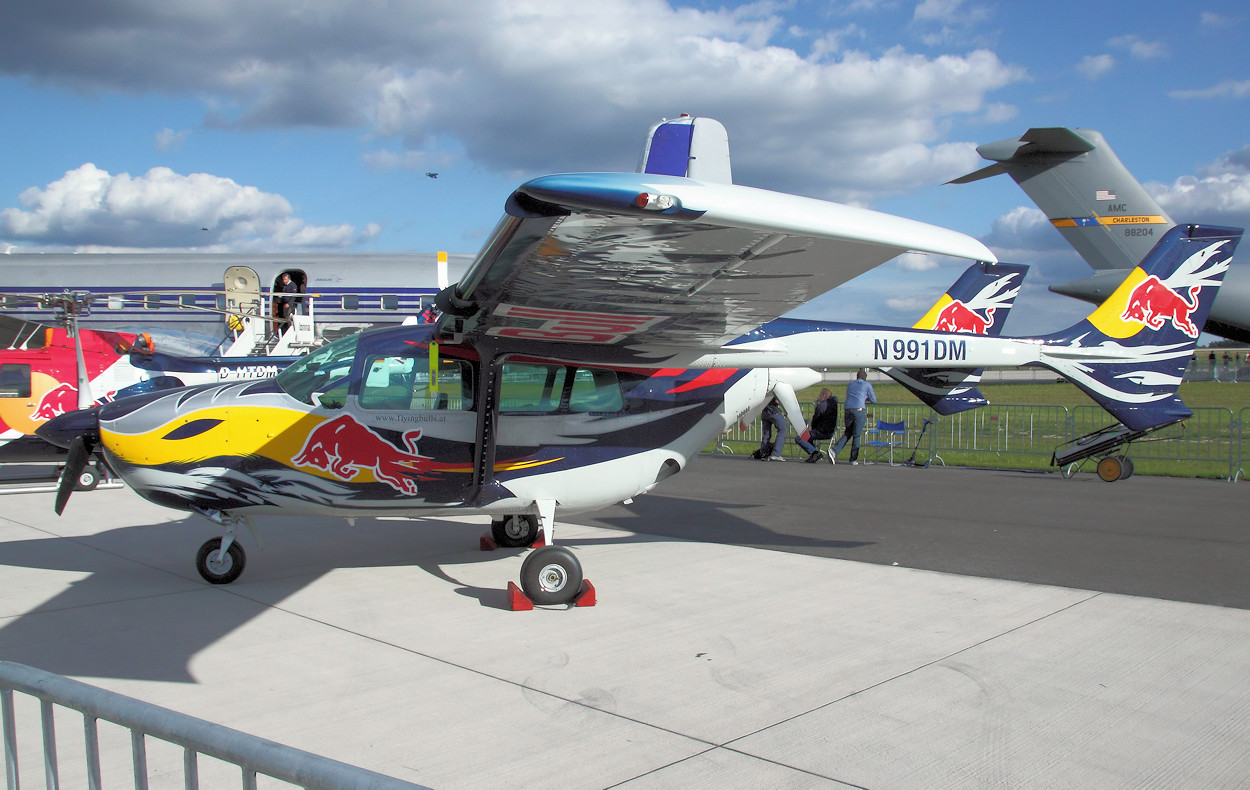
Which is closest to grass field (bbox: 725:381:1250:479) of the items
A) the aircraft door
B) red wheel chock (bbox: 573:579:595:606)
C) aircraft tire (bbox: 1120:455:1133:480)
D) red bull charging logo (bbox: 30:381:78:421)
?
aircraft tire (bbox: 1120:455:1133:480)

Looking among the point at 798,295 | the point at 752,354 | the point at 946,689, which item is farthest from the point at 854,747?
the point at 752,354

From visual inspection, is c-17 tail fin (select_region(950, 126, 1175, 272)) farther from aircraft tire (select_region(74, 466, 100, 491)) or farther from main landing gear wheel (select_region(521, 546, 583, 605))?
aircraft tire (select_region(74, 466, 100, 491))

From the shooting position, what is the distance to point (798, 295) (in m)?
4.97

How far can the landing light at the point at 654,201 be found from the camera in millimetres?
3035

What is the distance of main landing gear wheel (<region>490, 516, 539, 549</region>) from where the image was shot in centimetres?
799

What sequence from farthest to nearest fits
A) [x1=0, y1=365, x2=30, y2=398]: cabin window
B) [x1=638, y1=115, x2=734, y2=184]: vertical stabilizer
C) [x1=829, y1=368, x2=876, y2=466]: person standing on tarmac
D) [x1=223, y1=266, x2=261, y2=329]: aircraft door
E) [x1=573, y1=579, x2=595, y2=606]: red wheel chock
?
[x1=223, y1=266, x2=261, y2=329]: aircraft door
[x1=829, y1=368, x2=876, y2=466]: person standing on tarmac
[x1=0, y1=365, x2=30, y2=398]: cabin window
[x1=638, y1=115, x2=734, y2=184]: vertical stabilizer
[x1=573, y1=579, x2=595, y2=606]: red wheel chock

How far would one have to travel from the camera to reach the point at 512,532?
8031 mm

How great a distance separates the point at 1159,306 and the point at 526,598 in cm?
728

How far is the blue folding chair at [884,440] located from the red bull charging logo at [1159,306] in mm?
6974

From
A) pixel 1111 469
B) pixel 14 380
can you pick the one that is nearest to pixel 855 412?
pixel 1111 469

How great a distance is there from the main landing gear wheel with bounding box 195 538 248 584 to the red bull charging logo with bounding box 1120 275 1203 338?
8606mm

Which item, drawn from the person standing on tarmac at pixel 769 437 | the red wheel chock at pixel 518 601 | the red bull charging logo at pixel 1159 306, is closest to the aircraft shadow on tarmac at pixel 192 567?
the red wheel chock at pixel 518 601

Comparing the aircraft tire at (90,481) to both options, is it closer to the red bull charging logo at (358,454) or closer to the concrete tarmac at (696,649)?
the concrete tarmac at (696,649)

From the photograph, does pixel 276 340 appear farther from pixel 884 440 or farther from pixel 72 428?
pixel 884 440
